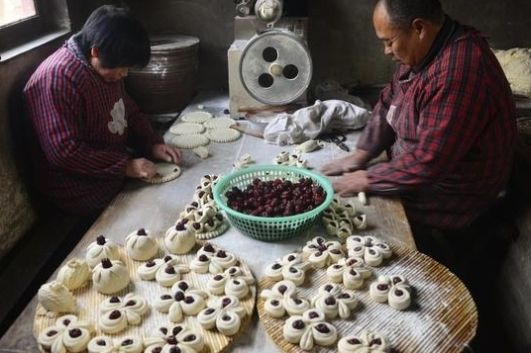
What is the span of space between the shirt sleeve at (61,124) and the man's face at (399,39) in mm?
1383

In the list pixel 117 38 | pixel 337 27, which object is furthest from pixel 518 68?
pixel 117 38

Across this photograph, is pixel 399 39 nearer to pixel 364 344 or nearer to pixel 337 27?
pixel 364 344

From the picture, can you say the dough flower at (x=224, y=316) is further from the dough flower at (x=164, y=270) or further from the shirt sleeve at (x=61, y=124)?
the shirt sleeve at (x=61, y=124)

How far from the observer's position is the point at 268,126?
2.70 meters

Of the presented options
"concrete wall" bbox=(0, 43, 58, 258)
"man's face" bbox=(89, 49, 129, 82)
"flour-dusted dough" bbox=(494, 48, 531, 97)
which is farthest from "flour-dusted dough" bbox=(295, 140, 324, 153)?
"flour-dusted dough" bbox=(494, 48, 531, 97)

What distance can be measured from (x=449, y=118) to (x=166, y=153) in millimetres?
1423

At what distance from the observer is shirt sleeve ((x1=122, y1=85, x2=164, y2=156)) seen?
2555 millimetres

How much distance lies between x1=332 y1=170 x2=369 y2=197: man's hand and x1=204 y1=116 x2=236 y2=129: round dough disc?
106cm

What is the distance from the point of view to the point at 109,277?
1.44 m

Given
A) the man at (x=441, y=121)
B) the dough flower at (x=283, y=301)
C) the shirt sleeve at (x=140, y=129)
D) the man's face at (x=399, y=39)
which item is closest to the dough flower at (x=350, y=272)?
the dough flower at (x=283, y=301)

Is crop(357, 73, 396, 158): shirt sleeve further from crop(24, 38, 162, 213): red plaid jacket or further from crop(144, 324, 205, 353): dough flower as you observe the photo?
crop(144, 324, 205, 353): dough flower

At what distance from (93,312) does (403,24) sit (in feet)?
5.12

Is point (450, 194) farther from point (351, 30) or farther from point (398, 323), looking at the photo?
Result: point (351, 30)

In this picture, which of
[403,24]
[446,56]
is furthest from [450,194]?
[403,24]
